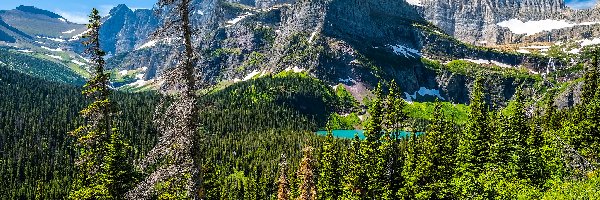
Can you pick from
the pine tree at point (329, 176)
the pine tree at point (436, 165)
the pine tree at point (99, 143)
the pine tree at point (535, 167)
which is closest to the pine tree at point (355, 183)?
the pine tree at point (329, 176)

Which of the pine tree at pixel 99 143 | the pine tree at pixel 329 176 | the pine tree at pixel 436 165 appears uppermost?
the pine tree at pixel 99 143

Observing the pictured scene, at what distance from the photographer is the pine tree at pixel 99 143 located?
30.9 metres

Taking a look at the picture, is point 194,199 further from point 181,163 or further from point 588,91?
point 588,91

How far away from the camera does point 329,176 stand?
6131 centimetres

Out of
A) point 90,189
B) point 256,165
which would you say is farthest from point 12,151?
point 90,189

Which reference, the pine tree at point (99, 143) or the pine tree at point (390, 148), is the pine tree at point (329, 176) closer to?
the pine tree at point (390, 148)

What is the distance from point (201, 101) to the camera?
21703 millimetres

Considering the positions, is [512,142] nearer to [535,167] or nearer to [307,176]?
[535,167]

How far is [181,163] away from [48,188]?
525 feet

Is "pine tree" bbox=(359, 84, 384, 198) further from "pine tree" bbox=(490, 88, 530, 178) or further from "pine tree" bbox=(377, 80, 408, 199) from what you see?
"pine tree" bbox=(490, 88, 530, 178)

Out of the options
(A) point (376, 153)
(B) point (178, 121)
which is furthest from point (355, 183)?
(B) point (178, 121)

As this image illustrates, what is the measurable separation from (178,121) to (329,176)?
142 ft

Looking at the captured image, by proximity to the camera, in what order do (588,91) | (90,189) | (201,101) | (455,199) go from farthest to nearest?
(588,91) < (455,199) < (90,189) < (201,101)

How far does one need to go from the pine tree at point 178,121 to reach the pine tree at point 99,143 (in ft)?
41.3
